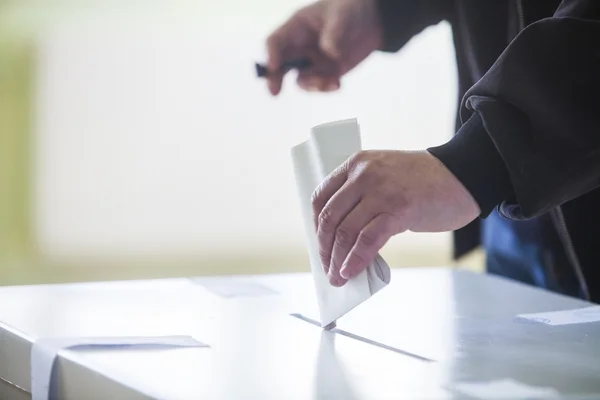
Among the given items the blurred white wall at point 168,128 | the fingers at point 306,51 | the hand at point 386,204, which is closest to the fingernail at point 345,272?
the hand at point 386,204

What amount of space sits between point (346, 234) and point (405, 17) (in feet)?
1.55

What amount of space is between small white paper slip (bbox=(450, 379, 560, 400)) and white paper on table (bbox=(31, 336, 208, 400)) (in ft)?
0.60

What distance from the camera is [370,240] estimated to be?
588 millimetres

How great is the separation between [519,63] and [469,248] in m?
0.59

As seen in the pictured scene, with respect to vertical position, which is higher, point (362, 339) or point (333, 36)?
point (333, 36)

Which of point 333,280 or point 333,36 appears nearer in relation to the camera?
point 333,280

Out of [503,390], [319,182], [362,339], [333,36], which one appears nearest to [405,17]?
[333,36]

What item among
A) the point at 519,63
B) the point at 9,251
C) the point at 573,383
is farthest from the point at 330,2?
the point at 9,251

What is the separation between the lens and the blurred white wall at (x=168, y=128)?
1392 millimetres

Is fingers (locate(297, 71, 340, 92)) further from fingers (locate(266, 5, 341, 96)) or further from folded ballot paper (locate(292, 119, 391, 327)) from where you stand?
folded ballot paper (locate(292, 119, 391, 327))

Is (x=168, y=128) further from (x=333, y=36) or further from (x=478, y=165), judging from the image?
(x=478, y=165)

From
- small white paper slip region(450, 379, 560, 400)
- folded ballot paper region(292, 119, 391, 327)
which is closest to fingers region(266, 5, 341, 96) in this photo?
folded ballot paper region(292, 119, 391, 327)

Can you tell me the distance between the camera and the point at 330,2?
→ 36.7 inches

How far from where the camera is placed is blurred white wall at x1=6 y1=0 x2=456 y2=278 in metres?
1.39
